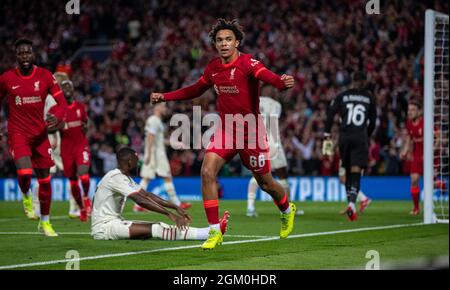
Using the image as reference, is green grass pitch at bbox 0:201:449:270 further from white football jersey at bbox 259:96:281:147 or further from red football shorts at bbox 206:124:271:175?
white football jersey at bbox 259:96:281:147

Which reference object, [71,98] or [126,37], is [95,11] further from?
[71,98]

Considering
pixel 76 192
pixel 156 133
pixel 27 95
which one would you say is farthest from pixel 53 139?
pixel 27 95

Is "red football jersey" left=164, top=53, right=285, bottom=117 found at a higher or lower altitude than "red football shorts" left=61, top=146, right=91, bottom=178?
higher

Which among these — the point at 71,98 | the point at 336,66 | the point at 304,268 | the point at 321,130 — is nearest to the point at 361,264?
the point at 304,268

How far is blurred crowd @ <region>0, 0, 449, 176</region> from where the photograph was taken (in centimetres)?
2564

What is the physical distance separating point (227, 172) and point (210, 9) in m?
9.53

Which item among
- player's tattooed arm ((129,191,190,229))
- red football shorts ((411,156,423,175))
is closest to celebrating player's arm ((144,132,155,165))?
red football shorts ((411,156,423,175))

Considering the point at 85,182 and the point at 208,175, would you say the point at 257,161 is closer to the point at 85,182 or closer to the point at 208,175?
the point at 208,175

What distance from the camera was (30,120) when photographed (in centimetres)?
1209

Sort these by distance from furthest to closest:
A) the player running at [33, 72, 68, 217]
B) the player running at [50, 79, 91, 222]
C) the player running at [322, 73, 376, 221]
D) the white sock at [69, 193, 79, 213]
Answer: the white sock at [69, 193, 79, 213] < the player running at [33, 72, 68, 217] < the player running at [50, 79, 91, 222] < the player running at [322, 73, 376, 221]

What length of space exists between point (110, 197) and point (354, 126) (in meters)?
5.66

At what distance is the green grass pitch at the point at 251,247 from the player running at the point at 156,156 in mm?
4107

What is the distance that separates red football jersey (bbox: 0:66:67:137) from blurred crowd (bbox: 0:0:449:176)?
12.6m

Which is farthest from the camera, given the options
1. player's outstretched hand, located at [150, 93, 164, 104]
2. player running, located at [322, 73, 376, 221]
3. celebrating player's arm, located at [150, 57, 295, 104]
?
player running, located at [322, 73, 376, 221]
